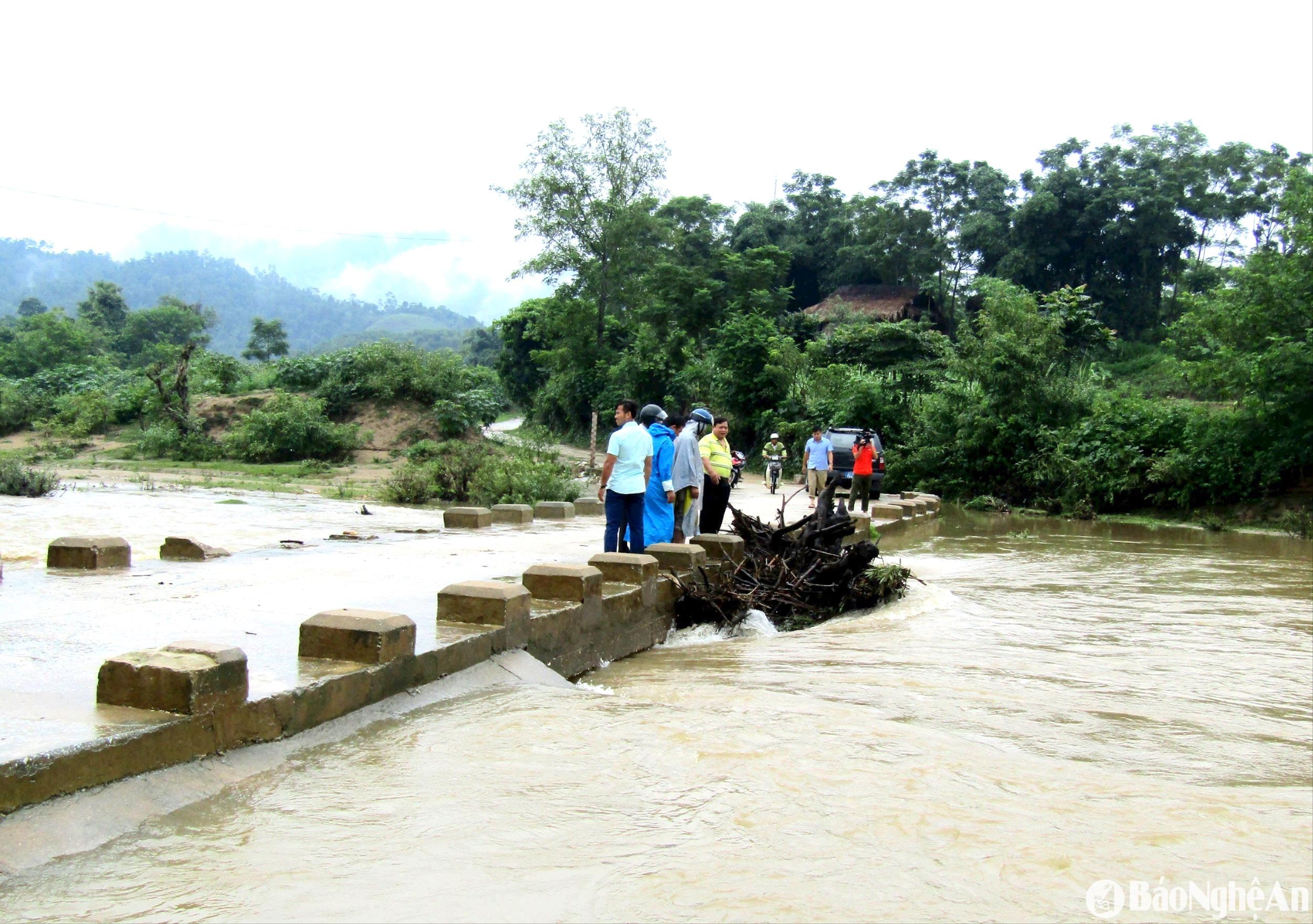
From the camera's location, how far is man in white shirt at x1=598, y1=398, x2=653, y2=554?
900 cm

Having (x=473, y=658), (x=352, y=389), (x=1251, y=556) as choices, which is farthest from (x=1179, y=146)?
(x=473, y=658)

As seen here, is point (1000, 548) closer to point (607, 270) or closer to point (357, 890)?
point (357, 890)

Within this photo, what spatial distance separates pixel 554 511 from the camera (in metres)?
15.4

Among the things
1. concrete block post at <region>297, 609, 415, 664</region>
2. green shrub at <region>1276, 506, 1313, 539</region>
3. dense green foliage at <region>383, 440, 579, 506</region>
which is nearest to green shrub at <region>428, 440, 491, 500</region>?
dense green foliage at <region>383, 440, 579, 506</region>

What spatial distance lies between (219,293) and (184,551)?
16607 centimetres

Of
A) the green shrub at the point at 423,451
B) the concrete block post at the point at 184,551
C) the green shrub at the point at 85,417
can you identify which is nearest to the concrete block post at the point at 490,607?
the concrete block post at the point at 184,551

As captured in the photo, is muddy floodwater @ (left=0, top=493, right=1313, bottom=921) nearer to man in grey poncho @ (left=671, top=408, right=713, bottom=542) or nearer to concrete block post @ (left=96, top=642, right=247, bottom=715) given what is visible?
concrete block post @ (left=96, top=642, right=247, bottom=715)

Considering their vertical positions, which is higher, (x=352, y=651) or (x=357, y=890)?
(x=352, y=651)

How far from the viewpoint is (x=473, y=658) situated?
587cm

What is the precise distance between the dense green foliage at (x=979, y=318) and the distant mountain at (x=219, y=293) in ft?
315

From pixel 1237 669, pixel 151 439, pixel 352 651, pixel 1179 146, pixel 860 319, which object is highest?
pixel 1179 146

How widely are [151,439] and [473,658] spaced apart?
29984 millimetres

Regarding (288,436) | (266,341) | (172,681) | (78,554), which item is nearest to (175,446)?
(288,436)

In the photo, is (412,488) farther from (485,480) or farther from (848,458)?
(848,458)
